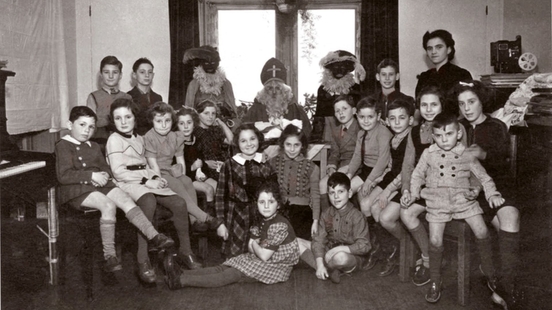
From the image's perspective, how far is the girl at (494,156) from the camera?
3.05 m

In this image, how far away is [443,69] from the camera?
15.6ft

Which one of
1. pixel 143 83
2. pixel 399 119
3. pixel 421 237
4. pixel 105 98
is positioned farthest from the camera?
pixel 143 83

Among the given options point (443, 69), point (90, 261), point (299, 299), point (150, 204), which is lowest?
point (299, 299)

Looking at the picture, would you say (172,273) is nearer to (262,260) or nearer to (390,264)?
(262,260)

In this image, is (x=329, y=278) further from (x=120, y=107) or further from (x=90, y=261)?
(x=120, y=107)

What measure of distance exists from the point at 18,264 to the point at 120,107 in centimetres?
128

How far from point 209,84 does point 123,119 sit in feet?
5.33

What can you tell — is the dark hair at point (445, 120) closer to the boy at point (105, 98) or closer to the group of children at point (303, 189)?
the group of children at point (303, 189)

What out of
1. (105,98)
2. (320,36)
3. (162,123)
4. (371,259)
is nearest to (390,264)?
(371,259)

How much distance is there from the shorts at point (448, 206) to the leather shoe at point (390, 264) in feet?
1.90

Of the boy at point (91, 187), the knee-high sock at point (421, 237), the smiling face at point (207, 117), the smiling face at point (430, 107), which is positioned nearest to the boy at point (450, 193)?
the knee-high sock at point (421, 237)

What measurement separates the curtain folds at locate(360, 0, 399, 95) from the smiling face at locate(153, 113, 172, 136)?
9.57 ft

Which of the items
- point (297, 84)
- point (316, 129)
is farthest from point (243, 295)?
point (297, 84)

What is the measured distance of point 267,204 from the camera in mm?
3529
